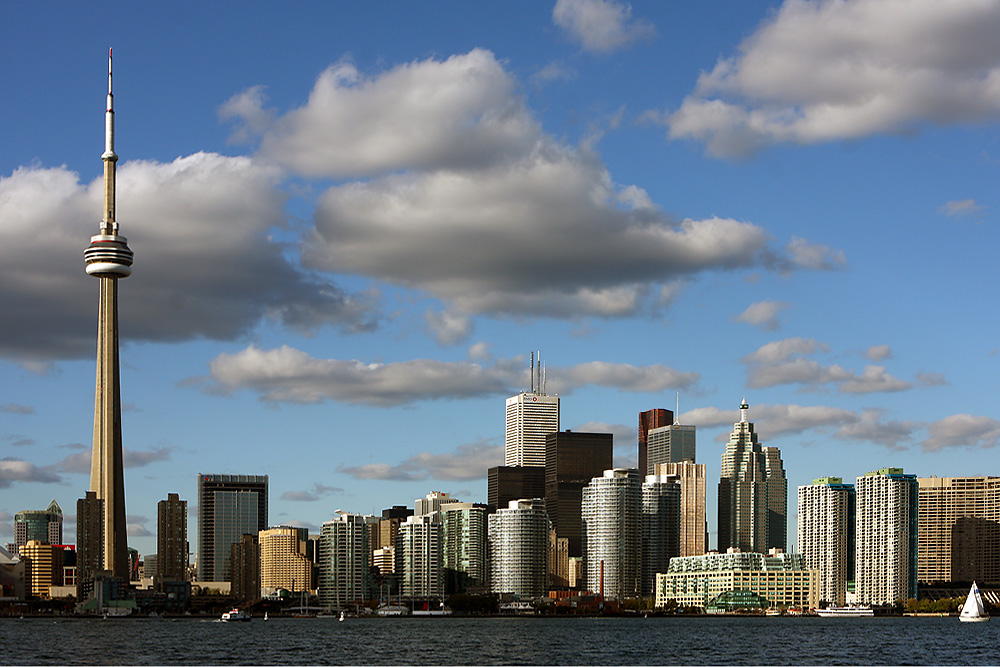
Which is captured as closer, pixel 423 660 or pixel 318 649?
pixel 423 660

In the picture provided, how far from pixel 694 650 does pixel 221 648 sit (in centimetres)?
6684

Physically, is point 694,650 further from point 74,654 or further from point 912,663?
point 74,654

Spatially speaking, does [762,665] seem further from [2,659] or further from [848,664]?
[2,659]

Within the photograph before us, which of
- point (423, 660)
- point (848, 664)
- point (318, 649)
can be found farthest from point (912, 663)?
point (318, 649)

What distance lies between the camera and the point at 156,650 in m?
186

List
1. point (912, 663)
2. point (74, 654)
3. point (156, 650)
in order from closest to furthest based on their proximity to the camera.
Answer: point (912, 663) < point (74, 654) < point (156, 650)

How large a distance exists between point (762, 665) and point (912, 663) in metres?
16.9

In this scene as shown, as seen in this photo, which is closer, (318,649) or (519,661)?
(519,661)

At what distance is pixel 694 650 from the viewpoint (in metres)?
193

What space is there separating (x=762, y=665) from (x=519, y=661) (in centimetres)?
2812

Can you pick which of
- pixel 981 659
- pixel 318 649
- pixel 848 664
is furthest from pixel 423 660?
pixel 981 659

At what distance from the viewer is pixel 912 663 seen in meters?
156

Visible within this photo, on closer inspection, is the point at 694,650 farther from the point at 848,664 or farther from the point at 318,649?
the point at 318,649

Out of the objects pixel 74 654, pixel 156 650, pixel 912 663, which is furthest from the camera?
pixel 156 650
